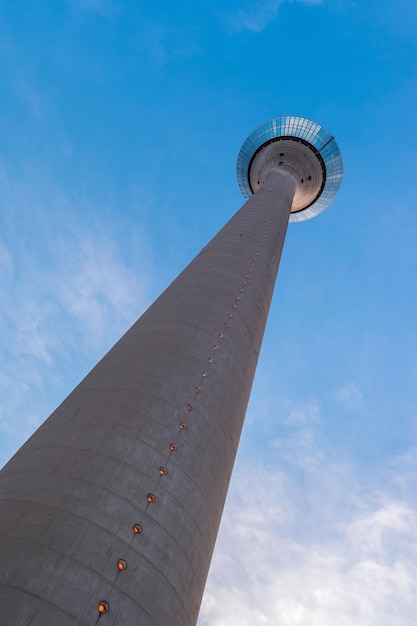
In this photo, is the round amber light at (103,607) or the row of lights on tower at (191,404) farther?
the row of lights on tower at (191,404)

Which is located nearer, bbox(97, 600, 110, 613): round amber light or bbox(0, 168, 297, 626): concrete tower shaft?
bbox(97, 600, 110, 613): round amber light

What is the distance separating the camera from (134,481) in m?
12.5

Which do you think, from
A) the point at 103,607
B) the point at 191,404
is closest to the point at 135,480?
the point at 103,607

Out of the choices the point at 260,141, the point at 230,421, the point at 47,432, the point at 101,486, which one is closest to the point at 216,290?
the point at 230,421

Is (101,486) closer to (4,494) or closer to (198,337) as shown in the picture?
(4,494)

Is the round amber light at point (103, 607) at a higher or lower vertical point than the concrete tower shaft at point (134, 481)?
lower

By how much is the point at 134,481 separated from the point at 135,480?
5cm

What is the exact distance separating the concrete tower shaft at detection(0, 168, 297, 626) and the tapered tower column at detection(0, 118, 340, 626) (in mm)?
31

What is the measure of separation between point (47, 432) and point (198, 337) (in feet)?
24.4

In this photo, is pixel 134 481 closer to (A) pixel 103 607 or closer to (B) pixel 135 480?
(B) pixel 135 480

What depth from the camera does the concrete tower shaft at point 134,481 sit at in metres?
9.73

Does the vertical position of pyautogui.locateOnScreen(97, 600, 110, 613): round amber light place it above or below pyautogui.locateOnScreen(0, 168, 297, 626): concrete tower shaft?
below

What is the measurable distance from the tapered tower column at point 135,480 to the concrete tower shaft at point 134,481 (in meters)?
0.03

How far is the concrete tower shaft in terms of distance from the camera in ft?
31.9
